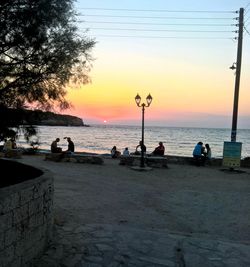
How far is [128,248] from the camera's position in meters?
6.31

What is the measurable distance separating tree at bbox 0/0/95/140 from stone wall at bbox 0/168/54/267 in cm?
110

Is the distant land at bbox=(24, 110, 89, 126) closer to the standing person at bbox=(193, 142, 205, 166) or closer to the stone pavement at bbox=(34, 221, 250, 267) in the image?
the stone pavement at bbox=(34, 221, 250, 267)

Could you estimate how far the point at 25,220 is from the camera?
16.6 feet

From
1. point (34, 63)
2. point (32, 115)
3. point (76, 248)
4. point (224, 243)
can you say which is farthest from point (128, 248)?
point (34, 63)

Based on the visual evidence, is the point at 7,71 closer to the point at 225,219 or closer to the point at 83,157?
the point at 225,219

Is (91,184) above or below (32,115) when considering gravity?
below

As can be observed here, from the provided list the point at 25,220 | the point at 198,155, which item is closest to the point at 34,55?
the point at 25,220

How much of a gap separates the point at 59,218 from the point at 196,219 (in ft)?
10.1

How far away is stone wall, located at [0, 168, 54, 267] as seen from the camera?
4496mm

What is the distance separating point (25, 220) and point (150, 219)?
416 cm

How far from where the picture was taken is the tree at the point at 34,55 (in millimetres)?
6199

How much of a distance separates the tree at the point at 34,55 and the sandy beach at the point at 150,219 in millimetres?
2240

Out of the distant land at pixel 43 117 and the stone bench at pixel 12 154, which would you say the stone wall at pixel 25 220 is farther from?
the stone bench at pixel 12 154

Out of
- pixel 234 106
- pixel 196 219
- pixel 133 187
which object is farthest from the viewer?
pixel 234 106
